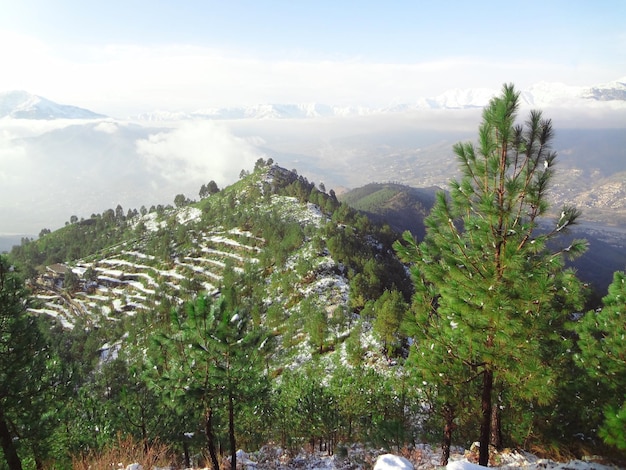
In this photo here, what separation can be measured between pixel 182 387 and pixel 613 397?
15.3 meters

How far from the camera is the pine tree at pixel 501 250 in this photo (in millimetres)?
10133

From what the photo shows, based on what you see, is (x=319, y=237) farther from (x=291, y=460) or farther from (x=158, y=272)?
(x=291, y=460)

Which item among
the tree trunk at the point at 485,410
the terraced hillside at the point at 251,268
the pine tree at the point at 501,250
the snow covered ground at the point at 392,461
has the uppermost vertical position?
the pine tree at the point at 501,250

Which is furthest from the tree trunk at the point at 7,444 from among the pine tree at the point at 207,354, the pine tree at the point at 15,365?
the pine tree at the point at 207,354

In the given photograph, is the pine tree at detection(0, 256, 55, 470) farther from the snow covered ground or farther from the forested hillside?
the snow covered ground

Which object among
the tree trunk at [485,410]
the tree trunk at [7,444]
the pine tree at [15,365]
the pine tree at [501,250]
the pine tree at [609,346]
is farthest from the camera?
the pine tree at [15,365]

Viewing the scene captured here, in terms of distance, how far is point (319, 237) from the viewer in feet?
291

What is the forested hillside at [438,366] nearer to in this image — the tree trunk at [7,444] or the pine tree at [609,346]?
the pine tree at [609,346]

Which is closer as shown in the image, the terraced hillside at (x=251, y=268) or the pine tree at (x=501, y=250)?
the pine tree at (x=501, y=250)

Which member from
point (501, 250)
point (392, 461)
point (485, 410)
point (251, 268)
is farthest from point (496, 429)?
point (251, 268)

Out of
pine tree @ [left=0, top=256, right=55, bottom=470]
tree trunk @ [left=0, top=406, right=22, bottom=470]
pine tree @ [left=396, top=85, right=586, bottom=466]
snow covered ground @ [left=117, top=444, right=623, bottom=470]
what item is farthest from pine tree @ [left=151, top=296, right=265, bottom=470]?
tree trunk @ [left=0, top=406, right=22, bottom=470]

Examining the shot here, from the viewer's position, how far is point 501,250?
1052 cm

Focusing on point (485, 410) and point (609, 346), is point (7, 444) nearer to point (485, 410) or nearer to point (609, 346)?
point (485, 410)

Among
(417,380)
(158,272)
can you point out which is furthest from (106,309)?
(417,380)
